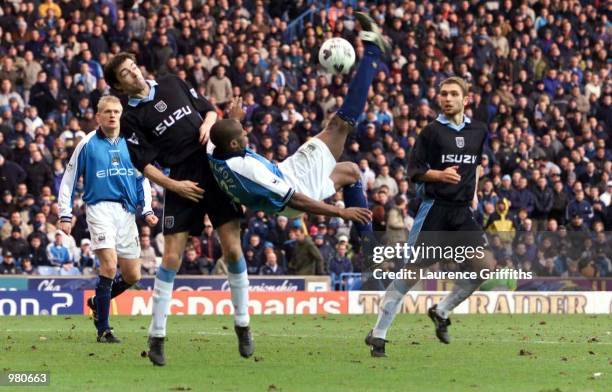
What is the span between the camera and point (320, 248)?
25.3 metres

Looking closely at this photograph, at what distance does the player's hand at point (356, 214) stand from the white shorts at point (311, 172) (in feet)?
2.45

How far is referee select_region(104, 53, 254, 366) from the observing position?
39.3 feet

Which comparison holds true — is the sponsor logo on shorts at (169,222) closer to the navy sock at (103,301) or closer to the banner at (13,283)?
the navy sock at (103,301)

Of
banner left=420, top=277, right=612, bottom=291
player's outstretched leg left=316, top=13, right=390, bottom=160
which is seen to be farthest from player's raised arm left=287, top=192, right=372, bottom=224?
banner left=420, top=277, right=612, bottom=291

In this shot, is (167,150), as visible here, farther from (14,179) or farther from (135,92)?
(14,179)

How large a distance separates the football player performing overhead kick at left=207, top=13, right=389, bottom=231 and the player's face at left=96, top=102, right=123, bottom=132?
2667 mm

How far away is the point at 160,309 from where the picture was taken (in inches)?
471

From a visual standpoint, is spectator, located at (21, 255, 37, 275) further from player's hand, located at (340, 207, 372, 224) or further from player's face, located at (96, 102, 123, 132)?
player's hand, located at (340, 207, 372, 224)

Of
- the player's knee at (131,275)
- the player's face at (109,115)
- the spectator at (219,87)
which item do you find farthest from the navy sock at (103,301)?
the spectator at (219,87)

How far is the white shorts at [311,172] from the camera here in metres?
11.9

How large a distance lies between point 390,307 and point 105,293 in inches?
134

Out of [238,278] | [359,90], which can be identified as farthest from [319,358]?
[359,90]

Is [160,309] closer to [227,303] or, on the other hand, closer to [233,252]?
[233,252]

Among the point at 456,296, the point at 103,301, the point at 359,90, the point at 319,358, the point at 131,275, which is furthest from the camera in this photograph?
the point at 131,275
